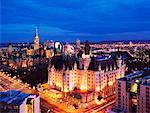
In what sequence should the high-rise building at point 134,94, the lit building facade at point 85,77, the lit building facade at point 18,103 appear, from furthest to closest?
the lit building facade at point 85,77, the high-rise building at point 134,94, the lit building facade at point 18,103

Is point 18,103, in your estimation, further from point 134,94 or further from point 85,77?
point 85,77

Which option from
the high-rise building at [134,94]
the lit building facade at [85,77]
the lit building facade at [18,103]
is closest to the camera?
the lit building facade at [18,103]

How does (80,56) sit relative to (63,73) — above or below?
above

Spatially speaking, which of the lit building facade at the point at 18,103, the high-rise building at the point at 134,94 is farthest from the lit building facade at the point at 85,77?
the lit building facade at the point at 18,103

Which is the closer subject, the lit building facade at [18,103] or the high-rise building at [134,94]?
the lit building facade at [18,103]

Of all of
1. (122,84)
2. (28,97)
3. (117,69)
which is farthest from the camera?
(117,69)

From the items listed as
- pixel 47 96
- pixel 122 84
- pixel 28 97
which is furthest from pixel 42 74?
pixel 28 97

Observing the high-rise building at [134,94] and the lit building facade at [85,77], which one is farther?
the lit building facade at [85,77]

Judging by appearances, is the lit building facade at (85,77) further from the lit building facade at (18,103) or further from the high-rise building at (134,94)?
the lit building facade at (18,103)

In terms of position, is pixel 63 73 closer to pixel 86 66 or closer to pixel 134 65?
pixel 86 66

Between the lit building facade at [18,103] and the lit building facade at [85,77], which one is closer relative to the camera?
the lit building facade at [18,103]
